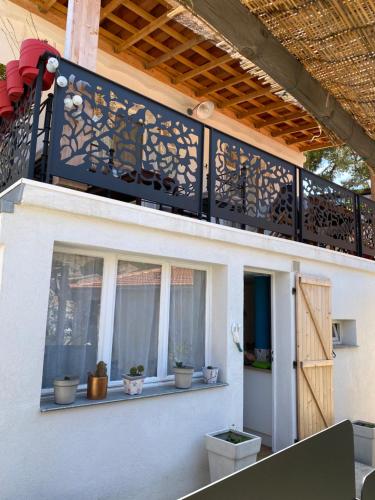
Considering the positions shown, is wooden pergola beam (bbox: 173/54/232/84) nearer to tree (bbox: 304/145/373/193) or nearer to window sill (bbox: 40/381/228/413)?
window sill (bbox: 40/381/228/413)

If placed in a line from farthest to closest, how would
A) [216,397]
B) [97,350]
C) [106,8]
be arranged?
[106,8] → [216,397] → [97,350]

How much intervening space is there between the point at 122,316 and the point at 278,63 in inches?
124

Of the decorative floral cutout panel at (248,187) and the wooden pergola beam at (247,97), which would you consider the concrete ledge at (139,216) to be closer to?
the decorative floral cutout panel at (248,187)

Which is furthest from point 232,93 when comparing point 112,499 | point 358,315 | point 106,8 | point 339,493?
point 339,493

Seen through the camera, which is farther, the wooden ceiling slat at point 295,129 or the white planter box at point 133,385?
the wooden ceiling slat at point 295,129

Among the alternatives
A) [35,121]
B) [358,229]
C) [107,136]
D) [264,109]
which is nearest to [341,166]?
[264,109]

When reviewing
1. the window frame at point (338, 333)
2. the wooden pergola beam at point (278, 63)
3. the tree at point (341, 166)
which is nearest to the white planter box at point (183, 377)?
the wooden pergola beam at point (278, 63)

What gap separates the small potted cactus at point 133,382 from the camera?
12.3 feet

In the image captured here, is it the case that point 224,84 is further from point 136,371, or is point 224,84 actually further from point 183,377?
point 136,371

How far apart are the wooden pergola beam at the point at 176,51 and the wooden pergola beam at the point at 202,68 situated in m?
0.57

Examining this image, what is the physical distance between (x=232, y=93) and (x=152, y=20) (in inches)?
95.3

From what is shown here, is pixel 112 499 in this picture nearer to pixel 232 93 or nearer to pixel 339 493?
pixel 339 493

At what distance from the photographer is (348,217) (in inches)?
282

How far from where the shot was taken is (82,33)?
3.95 meters
